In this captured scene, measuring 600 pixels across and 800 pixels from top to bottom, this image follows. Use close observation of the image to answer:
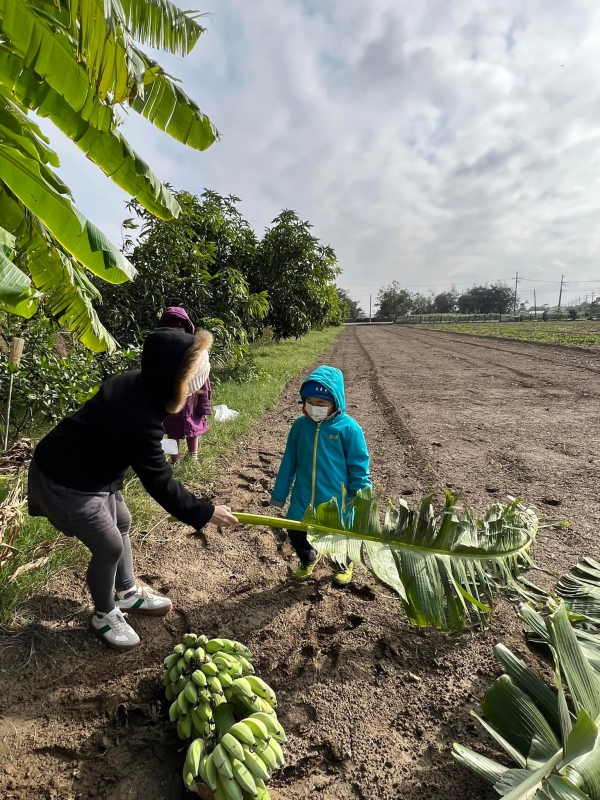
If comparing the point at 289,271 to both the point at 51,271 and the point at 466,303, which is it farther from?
the point at 466,303

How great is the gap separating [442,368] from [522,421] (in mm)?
6866

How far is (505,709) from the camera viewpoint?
154cm

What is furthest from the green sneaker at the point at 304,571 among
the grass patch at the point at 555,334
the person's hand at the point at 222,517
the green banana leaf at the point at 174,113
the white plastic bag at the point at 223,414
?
the grass patch at the point at 555,334

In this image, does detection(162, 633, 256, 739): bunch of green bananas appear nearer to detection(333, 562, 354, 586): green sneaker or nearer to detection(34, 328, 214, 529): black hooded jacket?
detection(34, 328, 214, 529): black hooded jacket

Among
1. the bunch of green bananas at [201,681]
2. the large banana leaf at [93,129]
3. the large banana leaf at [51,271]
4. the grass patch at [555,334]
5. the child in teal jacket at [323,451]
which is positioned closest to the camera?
the bunch of green bananas at [201,681]

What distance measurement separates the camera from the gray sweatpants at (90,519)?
193 centimetres

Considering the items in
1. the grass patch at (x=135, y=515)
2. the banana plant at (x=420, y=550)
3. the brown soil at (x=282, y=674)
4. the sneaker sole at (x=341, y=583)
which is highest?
the banana plant at (x=420, y=550)

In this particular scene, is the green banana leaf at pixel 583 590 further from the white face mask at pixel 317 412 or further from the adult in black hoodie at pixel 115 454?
the adult in black hoodie at pixel 115 454

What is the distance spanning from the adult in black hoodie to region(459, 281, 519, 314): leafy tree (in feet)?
361

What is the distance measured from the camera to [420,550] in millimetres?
1766

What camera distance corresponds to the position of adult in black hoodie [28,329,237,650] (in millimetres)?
Answer: 1779

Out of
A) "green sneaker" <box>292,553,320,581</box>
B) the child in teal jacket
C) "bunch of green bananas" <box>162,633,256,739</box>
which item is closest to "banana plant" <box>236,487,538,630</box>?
"bunch of green bananas" <box>162,633,256,739</box>

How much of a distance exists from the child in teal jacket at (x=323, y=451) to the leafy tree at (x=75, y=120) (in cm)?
160

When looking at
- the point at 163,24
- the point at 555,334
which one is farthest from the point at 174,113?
the point at 555,334
